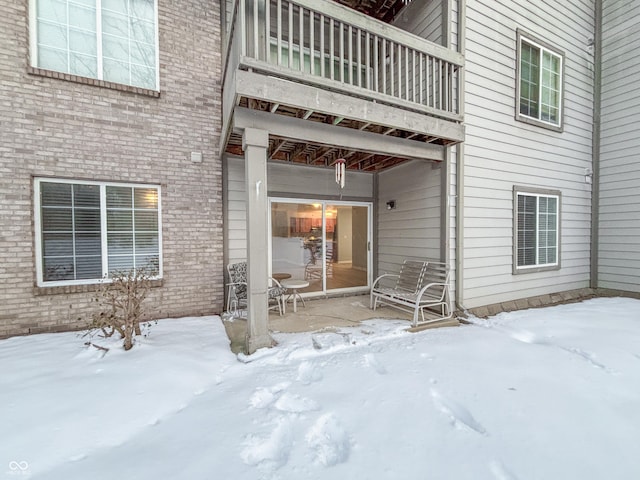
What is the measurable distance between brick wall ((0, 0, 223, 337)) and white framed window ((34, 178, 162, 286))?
133 mm

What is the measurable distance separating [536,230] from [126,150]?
771 centimetres

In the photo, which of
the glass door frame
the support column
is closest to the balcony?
the support column

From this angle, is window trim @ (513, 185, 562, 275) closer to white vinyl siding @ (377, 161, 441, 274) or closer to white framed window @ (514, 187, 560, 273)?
white framed window @ (514, 187, 560, 273)

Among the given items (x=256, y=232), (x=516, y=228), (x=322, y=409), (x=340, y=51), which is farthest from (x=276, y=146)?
(x=516, y=228)

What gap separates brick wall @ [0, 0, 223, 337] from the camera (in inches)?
147

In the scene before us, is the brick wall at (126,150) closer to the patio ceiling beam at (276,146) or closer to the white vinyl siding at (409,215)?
the patio ceiling beam at (276,146)

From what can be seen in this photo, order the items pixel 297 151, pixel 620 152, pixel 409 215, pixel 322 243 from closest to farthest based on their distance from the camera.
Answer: pixel 297 151 < pixel 409 215 < pixel 322 243 < pixel 620 152

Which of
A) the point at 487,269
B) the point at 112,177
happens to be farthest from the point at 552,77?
the point at 112,177

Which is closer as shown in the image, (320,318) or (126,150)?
(126,150)

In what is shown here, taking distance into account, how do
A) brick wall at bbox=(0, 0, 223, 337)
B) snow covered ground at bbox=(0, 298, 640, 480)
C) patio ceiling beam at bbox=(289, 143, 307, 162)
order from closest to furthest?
1. snow covered ground at bbox=(0, 298, 640, 480)
2. brick wall at bbox=(0, 0, 223, 337)
3. patio ceiling beam at bbox=(289, 143, 307, 162)

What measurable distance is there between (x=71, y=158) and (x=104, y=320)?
8.38ft

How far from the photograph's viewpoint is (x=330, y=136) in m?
3.66

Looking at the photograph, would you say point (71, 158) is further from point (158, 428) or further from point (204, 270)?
point (158, 428)

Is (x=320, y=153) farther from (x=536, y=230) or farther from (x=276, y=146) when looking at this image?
(x=536, y=230)
